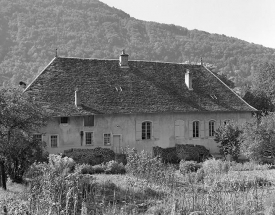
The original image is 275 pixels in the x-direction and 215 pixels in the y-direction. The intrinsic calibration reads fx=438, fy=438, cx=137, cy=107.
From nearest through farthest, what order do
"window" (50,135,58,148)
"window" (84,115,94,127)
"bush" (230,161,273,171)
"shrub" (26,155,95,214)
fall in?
"shrub" (26,155,95,214), "bush" (230,161,273,171), "window" (50,135,58,148), "window" (84,115,94,127)

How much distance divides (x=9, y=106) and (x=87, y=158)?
10159 millimetres

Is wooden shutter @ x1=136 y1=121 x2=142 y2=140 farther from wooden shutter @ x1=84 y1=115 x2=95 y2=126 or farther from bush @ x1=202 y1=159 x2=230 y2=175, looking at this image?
bush @ x1=202 y1=159 x2=230 y2=175

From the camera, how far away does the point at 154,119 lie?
3198 cm

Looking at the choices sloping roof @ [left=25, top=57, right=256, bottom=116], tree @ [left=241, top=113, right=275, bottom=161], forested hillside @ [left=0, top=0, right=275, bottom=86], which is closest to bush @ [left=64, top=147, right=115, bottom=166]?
sloping roof @ [left=25, top=57, right=256, bottom=116]

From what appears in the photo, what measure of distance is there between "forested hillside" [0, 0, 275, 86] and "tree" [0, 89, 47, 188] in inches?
1337

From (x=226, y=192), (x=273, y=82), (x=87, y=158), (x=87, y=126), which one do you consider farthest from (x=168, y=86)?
(x=273, y=82)

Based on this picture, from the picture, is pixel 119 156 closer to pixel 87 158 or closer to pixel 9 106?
pixel 87 158

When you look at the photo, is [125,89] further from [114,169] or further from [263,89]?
[263,89]

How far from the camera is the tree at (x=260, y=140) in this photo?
26.0 meters

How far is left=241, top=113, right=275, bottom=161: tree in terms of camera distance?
1025 inches

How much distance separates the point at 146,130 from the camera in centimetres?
3194

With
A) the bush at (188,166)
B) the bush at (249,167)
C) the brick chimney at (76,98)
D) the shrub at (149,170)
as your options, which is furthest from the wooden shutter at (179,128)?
the shrub at (149,170)

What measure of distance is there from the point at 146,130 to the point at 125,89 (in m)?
3.46

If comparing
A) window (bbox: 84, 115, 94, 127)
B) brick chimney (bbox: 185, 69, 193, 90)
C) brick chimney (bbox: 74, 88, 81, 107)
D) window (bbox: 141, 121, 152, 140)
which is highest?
brick chimney (bbox: 185, 69, 193, 90)
